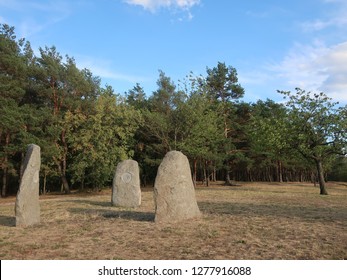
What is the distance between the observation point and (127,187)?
15.5 metres

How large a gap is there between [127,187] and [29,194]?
533 centimetres

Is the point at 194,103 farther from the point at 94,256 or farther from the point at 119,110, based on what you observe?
the point at 94,256

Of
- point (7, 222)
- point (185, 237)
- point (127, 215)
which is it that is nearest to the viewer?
point (185, 237)

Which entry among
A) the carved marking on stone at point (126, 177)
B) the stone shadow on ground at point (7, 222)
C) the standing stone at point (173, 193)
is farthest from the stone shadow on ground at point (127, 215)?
the carved marking on stone at point (126, 177)

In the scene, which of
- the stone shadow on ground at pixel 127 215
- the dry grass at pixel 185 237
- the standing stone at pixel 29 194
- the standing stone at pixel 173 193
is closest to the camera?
the dry grass at pixel 185 237

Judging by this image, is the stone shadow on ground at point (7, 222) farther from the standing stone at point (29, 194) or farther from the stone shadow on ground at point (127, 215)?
the stone shadow on ground at point (127, 215)

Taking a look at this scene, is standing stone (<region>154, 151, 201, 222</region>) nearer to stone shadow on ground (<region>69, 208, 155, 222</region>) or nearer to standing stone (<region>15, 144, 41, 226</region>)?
stone shadow on ground (<region>69, 208, 155, 222</region>)

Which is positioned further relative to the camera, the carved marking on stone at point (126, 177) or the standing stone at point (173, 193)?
the carved marking on stone at point (126, 177)

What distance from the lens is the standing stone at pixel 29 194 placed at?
1069cm

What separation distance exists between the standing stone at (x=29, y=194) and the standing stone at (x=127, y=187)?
4817 millimetres

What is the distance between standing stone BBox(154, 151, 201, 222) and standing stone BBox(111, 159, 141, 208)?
16.3 ft

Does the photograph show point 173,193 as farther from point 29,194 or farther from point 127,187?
point 127,187

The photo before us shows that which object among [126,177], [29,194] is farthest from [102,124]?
[29,194]
